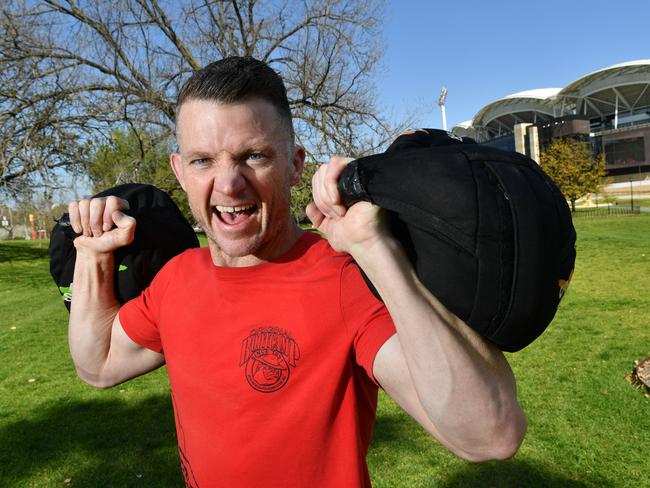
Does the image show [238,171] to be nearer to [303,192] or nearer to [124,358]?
[124,358]

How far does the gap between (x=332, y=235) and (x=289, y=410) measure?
517 millimetres

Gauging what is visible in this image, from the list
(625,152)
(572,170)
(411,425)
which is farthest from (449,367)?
(625,152)

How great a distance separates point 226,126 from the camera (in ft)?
5.10

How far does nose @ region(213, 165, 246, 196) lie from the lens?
154 centimetres

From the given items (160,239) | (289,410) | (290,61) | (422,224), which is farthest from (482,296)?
(290,61)

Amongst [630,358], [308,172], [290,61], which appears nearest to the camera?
[630,358]

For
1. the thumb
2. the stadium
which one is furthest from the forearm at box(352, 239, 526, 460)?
the stadium

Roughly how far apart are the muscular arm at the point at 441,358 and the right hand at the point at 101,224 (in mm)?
966

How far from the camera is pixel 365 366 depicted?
4.57 feet

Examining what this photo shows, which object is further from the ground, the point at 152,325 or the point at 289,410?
the point at 152,325

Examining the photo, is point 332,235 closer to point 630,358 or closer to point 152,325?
point 152,325

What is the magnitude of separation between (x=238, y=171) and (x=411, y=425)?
4.44 meters

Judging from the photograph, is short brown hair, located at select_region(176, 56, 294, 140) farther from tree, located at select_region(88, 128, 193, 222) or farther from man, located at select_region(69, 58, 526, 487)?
tree, located at select_region(88, 128, 193, 222)

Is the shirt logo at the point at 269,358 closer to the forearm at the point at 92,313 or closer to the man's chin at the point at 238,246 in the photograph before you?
the man's chin at the point at 238,246
